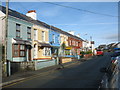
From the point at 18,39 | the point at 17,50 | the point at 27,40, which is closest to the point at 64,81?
the point at 17,50

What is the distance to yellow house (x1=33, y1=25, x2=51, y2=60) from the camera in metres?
19.8

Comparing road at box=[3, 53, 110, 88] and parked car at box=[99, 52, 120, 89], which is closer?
parked car at box=[99, 52, 120, 89]

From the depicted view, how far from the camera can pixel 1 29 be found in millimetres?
14492

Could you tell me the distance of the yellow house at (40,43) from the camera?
65.1 ft

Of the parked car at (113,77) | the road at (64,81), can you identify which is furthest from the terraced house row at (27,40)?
the parked car at (113,77)

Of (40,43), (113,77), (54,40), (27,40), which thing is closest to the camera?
(113,77)

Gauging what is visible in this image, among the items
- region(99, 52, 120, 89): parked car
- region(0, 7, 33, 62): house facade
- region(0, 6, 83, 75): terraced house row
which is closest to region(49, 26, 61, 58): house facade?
region(0, 6, 83, 75): terraced house row

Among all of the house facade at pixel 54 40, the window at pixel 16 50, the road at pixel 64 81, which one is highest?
the house facade at pixel 54 40

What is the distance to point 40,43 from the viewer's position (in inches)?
792

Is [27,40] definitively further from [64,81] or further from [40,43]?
[64,81]

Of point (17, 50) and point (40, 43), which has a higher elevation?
point (40, 43)

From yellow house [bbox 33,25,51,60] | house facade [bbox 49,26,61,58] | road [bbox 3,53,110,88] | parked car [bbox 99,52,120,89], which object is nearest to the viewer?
parked car [bbox 99,52,120,89]

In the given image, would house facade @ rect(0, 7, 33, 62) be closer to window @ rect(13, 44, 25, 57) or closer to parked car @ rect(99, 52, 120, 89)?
window @ rect(13, 44, 25, 57)

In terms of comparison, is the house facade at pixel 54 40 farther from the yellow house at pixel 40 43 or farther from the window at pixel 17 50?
the window at pixel 17 50
